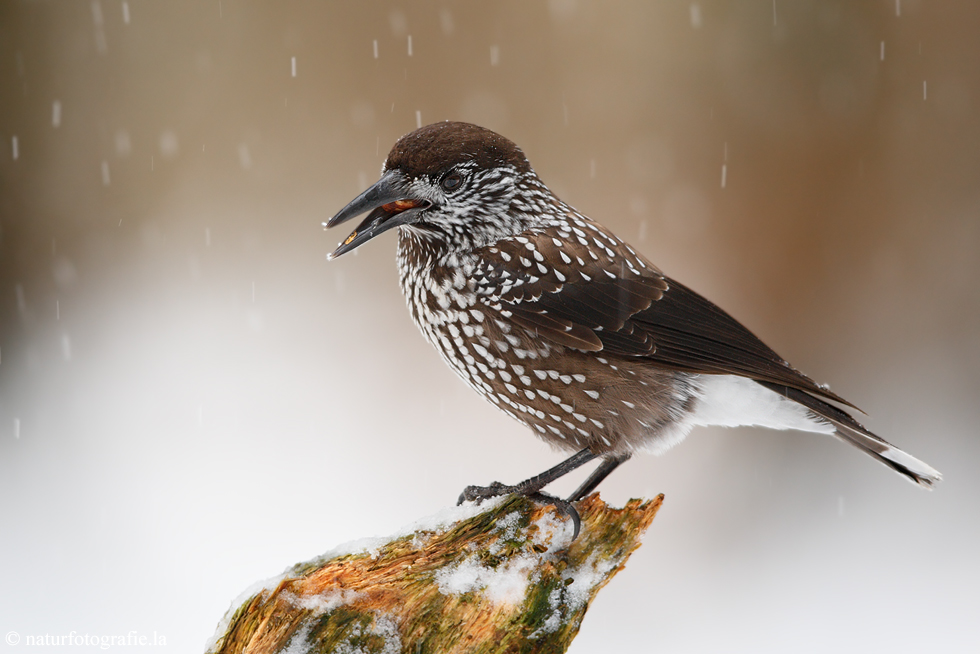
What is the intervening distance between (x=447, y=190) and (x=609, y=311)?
71 cm

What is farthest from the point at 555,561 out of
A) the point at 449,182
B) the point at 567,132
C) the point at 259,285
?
the point at 259,285

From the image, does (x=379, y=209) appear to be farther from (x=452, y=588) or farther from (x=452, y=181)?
(x=452, y=588)

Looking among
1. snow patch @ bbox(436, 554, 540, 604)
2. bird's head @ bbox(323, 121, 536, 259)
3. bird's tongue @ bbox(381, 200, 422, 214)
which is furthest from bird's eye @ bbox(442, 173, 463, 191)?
snow patch @ bbox(436, 554, 540, 604)

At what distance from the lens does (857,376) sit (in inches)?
229

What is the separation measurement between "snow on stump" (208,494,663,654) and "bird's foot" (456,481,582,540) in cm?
3

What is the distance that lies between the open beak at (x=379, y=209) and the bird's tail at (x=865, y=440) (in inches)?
57.9

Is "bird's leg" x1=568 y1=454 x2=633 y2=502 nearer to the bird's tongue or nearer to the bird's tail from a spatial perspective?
the bird's tail

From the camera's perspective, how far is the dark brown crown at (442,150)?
266cm

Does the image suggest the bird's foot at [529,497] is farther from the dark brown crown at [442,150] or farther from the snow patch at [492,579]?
the dark brown crown at [442,150]

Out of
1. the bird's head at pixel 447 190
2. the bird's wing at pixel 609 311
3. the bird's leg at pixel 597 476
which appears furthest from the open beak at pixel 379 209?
the bird's leg at pixel 597 476

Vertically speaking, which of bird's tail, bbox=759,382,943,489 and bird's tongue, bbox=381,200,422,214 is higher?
bird's tongue, bbox=381,200,422,214

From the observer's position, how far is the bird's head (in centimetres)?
265

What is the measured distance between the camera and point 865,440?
2.97 metres

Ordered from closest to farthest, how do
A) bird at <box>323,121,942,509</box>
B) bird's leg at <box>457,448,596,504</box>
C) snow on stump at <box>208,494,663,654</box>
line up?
snow on stump at <box>208,494,663,654</box>
bird at <box>323,121,942,509</box>
bird's leg at <box>457,448,596,504</box>
